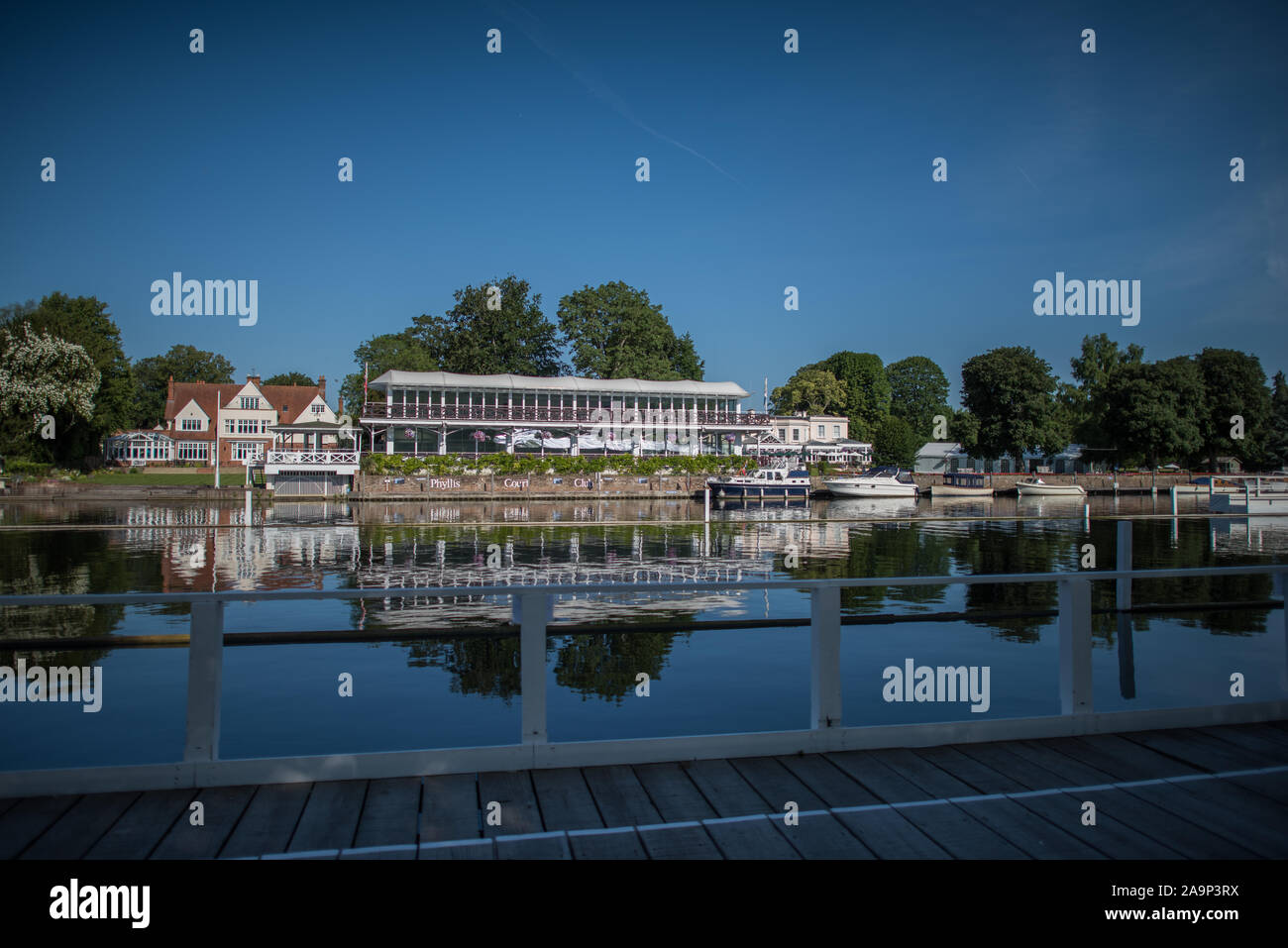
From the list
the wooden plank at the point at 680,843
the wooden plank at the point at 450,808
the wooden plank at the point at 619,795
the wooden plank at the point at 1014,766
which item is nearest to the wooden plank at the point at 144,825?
the wooden plank at the point at 450,808

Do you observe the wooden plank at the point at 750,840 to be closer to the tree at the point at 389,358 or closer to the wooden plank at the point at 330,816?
the wooden plank at the point at 330,816

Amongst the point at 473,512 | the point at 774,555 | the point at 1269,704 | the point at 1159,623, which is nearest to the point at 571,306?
the point at 473,512

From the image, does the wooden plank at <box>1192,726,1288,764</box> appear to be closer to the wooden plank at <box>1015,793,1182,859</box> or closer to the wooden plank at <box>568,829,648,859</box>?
the wooden plank at <box>1015,793,1182,859</box>

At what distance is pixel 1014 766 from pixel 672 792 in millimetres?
1844

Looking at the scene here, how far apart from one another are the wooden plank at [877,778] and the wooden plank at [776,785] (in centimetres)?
30

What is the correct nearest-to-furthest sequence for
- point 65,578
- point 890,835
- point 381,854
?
point 381,854, point 890,835, point 65,578

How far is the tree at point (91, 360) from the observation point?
168 ft

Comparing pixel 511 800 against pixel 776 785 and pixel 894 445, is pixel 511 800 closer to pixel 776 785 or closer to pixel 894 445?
pixel 776 785

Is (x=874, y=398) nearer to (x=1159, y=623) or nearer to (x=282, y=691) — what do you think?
(x=1159, y=623)

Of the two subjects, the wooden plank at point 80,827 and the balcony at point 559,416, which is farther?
the balcony at point 559,416

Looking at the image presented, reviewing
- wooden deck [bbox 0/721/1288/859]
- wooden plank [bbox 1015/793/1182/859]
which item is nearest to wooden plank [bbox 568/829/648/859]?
→ wooden deck [bbox 0/721/1288/859]

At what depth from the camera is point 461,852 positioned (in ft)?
11.1

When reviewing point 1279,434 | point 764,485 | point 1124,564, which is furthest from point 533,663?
point 1279,434

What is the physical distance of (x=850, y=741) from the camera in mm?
4680
